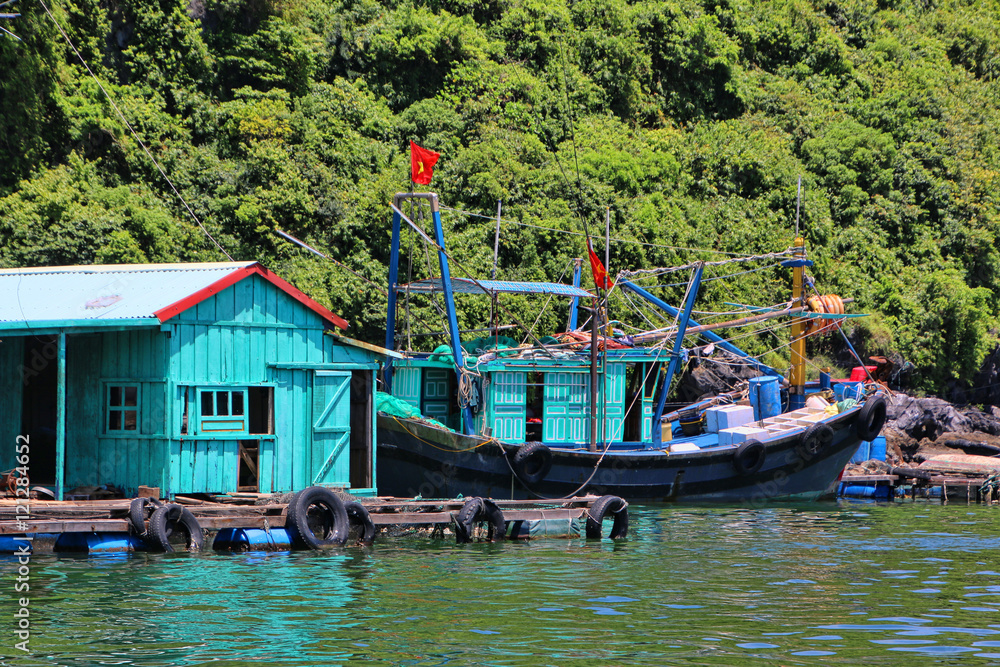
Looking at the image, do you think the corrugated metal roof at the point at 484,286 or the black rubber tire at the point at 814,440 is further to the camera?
the black rubber tire at the point at 814,440

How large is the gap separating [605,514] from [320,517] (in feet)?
15.5

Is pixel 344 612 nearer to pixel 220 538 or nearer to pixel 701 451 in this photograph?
pixel 220 538

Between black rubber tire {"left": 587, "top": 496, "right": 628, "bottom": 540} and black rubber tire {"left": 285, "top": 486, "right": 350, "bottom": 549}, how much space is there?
4.17 m

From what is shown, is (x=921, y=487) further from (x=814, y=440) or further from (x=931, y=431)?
(x=931, y=431)

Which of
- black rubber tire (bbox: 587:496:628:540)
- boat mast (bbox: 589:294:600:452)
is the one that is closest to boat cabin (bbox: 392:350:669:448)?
boat mast (bbox: 589:294:600:452)

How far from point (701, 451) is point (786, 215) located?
18300mm

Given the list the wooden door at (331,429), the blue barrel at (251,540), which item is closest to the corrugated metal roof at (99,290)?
the wooden door at (331,429)

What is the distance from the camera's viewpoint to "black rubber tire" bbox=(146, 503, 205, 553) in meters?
15.0

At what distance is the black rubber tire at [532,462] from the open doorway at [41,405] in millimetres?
8484

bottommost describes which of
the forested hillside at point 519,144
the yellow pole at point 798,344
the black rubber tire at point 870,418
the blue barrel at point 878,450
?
the blue barrel at point 878,450

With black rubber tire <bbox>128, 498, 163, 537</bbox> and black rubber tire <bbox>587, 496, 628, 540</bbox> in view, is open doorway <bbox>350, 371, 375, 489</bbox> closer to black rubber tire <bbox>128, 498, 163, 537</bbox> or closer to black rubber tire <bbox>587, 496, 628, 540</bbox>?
black rubber tire <bbox>587, 496, 628, 540</bbox>

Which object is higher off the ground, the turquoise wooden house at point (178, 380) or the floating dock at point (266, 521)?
the turquoise wooden house at point (178, 380)

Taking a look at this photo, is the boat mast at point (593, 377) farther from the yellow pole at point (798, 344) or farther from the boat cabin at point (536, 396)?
the yellow pole at point (798, 344)

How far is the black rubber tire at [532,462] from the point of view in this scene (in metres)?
22.4
